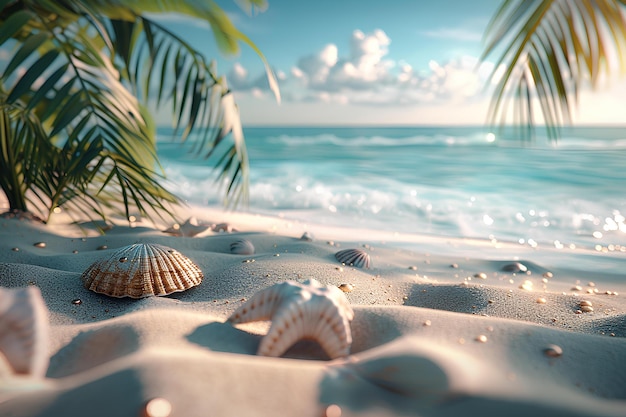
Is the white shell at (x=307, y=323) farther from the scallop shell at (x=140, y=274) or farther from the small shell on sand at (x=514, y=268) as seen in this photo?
the small shell on sand at (x=514, y=268)

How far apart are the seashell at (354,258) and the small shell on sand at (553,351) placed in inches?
57.7

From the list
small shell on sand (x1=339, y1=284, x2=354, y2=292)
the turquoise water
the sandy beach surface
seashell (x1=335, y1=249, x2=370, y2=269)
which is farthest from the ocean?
seashell (x1=335, y1=249, x2=370, y2=269)

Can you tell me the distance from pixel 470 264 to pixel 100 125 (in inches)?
99.0

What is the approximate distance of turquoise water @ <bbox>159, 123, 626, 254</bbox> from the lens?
5.16m

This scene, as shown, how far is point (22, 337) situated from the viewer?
0.98 meters

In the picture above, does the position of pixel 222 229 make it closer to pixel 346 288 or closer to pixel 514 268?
Answer: pixel 346 288

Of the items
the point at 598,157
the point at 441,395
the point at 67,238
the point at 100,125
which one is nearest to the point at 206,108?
the point at 100,125

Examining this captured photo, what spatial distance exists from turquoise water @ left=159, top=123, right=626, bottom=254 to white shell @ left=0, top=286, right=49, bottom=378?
2259mm

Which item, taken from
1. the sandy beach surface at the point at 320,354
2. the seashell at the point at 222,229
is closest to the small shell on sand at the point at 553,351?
the sandy beach surface at the point at 320,354

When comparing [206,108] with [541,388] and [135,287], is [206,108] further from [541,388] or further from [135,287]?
[541,388]

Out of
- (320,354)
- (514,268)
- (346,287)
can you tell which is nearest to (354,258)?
(346,287)

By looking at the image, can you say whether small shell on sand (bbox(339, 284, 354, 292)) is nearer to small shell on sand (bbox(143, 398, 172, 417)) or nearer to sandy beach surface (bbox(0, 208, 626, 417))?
sandy beach surface (bbox(0, 208, 626, 417))

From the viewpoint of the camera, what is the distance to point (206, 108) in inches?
126

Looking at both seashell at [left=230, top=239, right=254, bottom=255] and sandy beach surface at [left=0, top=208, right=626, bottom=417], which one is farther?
seashell at [left=230, top=239, right=254, bottom=255]
